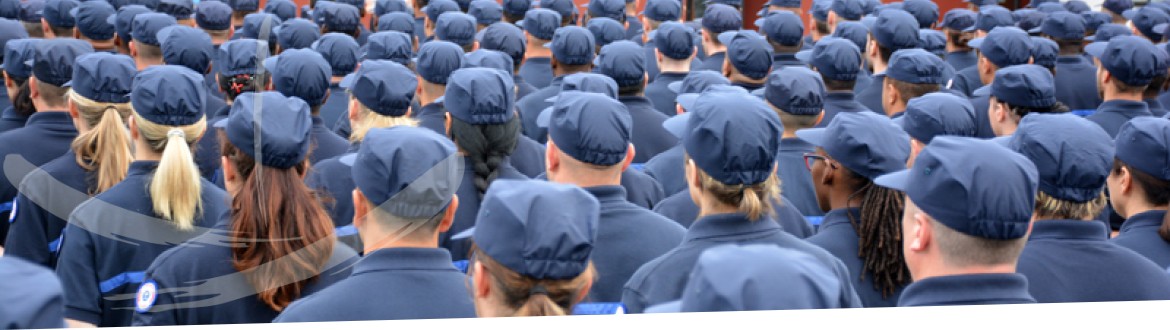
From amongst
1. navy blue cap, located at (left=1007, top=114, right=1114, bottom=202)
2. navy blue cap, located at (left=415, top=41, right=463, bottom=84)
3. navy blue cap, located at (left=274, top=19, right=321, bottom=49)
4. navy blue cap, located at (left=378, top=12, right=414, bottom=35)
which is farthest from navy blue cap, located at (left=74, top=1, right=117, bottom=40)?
navy blue cap, located at (left=1007, top=114, right=1114, bottom=202)

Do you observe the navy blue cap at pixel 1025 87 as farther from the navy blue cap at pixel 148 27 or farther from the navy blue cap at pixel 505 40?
the navy blue cap at pixel 148 27

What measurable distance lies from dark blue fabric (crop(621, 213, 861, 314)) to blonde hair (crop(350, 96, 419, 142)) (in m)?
1.70

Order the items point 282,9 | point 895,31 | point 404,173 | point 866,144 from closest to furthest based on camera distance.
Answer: point 404,173, point 866,144, point 895,31, point 282,9

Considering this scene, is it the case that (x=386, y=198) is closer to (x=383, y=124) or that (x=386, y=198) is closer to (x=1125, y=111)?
(x=383, y=124)

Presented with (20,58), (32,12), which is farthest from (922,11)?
(20,58)

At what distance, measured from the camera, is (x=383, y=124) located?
4289mm

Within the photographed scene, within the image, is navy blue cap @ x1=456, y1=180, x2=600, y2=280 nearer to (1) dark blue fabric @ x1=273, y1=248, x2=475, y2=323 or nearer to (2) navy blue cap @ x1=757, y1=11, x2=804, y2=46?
(1) dark blue fabric @ x1=273, y1=248, x2=475, y2=323

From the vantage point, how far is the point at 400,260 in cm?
250

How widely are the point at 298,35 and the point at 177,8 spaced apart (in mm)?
1386

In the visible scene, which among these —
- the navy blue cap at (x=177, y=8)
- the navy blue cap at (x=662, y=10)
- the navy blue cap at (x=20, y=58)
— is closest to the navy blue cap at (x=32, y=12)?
the navy blue cap at (x=177, y=8)

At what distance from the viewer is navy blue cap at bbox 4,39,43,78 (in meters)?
4.53

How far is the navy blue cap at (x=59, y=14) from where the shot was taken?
7.25 m

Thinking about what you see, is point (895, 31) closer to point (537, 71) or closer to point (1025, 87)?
point (1025, 87)

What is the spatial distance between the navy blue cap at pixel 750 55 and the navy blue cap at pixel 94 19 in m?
3.58
